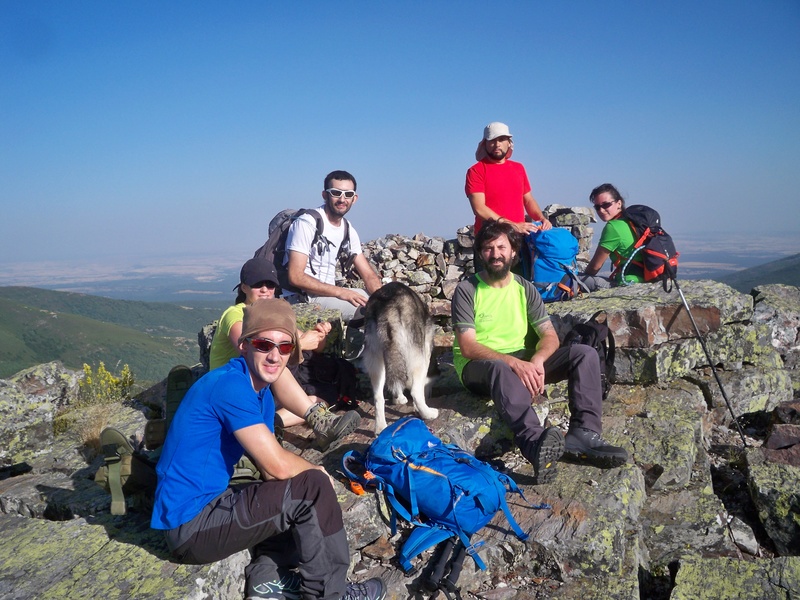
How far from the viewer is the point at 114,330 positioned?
78.6 m

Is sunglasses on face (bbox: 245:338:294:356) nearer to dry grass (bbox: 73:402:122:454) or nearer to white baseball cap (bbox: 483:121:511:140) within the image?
dry grass (bbox: 73:402:122:454)

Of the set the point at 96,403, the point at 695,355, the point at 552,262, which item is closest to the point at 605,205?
the point at 552,262

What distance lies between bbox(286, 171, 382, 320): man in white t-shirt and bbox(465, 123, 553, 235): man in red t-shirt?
172cm

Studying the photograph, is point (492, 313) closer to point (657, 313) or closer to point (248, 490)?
point (657, 313)

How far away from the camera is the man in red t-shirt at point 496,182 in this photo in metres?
7.39

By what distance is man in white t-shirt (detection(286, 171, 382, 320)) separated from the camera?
6.64 m

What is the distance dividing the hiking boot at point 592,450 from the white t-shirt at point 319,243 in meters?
3.69

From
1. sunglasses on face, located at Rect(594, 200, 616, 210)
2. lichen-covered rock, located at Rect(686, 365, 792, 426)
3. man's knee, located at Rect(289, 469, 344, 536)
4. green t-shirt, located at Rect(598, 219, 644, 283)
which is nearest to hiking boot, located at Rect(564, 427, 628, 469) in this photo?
man's knee, located at Rect(289, 469, 344, 536)

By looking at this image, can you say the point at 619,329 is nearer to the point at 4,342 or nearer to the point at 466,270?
the point at 466,270

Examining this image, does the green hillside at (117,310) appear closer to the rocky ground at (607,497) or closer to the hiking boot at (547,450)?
the rocky ground at (607,497)

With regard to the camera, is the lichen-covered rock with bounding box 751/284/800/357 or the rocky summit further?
the lichen-covered rock with bounding box 751/284/800/357

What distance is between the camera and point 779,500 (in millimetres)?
4383

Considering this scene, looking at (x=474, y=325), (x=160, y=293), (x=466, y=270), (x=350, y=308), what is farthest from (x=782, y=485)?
(x=160, y=293)

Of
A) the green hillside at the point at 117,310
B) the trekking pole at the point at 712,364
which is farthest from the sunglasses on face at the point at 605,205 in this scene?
the green hillside at the point at 117,310
